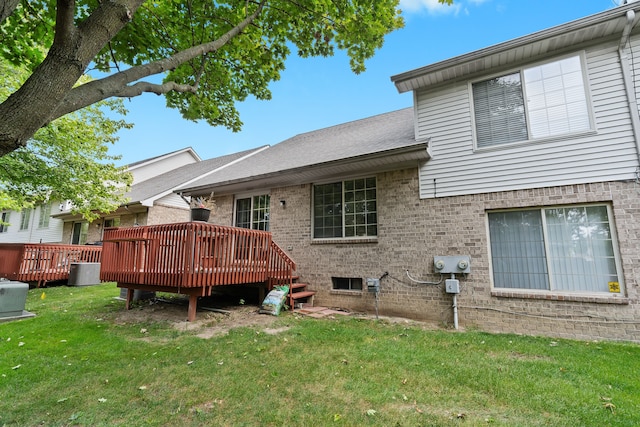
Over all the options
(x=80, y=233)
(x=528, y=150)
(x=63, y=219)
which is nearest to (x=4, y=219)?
(x=63, y=219)

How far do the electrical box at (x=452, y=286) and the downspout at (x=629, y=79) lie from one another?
337 cm

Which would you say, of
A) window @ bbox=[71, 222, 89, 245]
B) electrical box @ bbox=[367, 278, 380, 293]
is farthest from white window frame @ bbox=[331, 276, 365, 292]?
window @ bbox=[71, 222, 89, 245]

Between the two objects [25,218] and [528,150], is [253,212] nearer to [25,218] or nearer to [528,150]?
[528,150]

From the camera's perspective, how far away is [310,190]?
8289mm

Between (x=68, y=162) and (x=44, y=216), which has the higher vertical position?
(x=68, y=162)

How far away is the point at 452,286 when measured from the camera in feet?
19.2

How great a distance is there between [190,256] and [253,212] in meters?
4.04

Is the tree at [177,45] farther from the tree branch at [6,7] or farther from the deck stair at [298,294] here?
the deck stair at [298,294]

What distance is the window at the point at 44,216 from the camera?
1934 centimetres

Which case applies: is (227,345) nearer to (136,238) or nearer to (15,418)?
(15,418)

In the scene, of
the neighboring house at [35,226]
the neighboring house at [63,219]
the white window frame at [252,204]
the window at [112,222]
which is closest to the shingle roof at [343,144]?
the white window frame at [252,204]

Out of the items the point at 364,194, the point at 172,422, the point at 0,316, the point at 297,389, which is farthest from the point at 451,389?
the point at 0,316

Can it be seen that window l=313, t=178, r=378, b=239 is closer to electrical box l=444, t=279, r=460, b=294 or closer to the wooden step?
the wooden step

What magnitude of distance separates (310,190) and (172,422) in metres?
6.34
